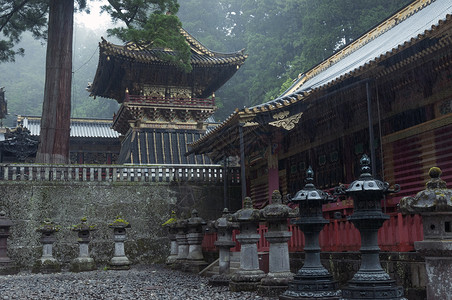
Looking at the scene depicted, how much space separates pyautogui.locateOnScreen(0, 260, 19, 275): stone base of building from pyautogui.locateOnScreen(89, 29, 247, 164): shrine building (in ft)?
30.6

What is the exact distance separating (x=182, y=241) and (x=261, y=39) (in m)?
32.2

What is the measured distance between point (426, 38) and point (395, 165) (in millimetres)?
4115

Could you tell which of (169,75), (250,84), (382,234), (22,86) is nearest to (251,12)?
(250,84)

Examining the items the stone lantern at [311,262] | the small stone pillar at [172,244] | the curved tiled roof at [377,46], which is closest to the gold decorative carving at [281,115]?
the curved tiled roof at [377,46]

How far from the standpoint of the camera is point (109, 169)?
18750 mm

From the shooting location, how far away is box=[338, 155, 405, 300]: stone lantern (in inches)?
222

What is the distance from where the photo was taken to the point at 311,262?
23.7 ft

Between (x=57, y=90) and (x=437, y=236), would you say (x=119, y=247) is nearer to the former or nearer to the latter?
(x=57, y=90)

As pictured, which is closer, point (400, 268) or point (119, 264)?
point (400, 268)

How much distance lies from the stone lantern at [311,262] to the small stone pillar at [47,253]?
1056 cm

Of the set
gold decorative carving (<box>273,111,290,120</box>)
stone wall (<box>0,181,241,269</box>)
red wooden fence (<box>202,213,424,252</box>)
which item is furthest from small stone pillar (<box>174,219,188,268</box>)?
red wooden fence (<box>202,213,424,252</box>)

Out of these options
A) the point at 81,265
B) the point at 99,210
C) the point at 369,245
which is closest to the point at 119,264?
the point at 81,265

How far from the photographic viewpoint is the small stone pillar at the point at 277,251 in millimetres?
8414

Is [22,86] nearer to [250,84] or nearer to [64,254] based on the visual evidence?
[250,84]
